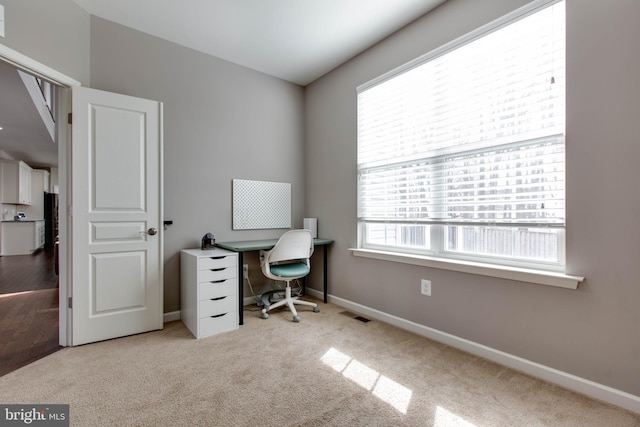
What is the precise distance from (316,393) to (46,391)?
1552 mm

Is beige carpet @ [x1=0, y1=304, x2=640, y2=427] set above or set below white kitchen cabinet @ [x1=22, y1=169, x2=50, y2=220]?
below

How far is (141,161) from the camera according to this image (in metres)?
2.52

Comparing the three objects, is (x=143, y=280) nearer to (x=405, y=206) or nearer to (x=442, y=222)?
(x=405, y=206)

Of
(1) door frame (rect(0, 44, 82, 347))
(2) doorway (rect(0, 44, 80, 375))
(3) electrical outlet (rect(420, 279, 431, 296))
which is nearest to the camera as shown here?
(2) doorway (rect(0, 44, 80, 375))

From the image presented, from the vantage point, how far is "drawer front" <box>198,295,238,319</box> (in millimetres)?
2438

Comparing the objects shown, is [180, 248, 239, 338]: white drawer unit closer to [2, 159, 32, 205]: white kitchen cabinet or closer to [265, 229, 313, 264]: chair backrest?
[265, 229, 313, 264]: chair backrest

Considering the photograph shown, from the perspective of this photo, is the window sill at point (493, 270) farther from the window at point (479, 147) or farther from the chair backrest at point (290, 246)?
the chair backrest at point (290, 246)

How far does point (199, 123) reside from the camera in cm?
304

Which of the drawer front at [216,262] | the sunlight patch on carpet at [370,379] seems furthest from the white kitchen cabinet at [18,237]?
the sunlight patch on carpet at [370,379]

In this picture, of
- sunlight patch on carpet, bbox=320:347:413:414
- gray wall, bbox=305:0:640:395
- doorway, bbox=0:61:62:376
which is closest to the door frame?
doorway, bbox=0:61:62:376

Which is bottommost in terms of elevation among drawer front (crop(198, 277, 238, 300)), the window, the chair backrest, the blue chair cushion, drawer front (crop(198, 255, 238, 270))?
drawer front (crop(198, 277, 238, 300))

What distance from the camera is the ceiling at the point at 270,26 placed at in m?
2.35

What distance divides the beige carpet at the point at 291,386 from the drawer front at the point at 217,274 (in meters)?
0.49

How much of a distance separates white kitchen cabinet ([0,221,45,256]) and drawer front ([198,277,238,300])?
7.86m
